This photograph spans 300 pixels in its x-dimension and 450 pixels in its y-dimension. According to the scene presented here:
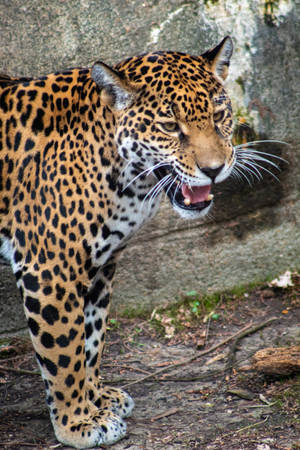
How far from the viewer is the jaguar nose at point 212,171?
4664 millimetres

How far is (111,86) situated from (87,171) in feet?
2.08

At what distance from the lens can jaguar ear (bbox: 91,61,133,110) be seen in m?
4.77

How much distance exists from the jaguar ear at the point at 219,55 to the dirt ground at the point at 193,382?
268 cm

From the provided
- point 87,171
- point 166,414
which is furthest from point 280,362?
point 87,171

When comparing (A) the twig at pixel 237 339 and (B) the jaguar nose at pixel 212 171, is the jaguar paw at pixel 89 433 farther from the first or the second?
(B) the jaguar nose at pixel 212 171

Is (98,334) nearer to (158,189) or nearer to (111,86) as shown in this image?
(158,189)

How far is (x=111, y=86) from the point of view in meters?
4.84

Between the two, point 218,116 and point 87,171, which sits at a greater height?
point 218,116

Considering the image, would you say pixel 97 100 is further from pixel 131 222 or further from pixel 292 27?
pixel 292 27

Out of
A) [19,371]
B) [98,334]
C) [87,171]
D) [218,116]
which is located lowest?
[19,371]

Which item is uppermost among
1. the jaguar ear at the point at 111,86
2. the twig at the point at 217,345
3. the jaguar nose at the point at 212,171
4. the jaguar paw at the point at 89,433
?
the jaguar ear at the point at 111,86

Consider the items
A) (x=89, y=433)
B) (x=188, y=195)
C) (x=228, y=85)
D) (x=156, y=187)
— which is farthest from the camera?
(x=228, y=85)

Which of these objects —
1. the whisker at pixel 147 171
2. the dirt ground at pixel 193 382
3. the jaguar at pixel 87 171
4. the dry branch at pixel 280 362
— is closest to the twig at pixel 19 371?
the dirt ground at pixel 193 382

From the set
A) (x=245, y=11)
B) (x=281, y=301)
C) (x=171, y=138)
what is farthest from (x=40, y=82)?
(x=281, y=301)
